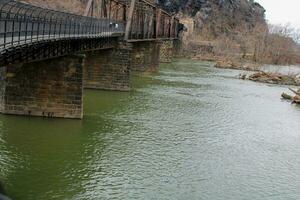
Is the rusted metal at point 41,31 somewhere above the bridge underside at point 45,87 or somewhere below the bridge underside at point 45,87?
above

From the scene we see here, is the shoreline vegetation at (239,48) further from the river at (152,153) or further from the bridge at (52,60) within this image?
the river at (152,153)

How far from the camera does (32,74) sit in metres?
28.2

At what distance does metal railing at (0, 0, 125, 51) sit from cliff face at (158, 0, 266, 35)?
11066 cm

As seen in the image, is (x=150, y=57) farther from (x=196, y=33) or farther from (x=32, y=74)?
(x=196, y=33)

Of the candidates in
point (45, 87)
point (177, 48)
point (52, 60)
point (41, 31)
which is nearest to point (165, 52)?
point (177, 48)

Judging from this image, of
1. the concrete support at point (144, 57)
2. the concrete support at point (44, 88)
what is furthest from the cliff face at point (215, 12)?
the concrete support at point (44, 88)

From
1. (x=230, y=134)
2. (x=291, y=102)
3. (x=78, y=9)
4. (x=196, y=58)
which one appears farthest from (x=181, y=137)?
(x=196, y=58)

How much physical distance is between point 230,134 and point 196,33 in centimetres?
11541

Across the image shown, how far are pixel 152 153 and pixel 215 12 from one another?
432 ft

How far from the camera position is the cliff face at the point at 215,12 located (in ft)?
472

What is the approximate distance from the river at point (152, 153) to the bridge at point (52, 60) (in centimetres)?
120

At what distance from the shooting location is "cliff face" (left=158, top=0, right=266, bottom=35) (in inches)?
5659

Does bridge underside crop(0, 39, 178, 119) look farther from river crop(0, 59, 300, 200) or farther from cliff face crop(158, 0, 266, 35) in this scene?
cliff face crop(158, 0, 266, 35)

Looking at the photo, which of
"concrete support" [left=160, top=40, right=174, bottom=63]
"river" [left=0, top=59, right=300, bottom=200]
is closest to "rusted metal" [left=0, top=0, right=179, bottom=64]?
"river" [left=0, top=59, right=300, bottom=200]
